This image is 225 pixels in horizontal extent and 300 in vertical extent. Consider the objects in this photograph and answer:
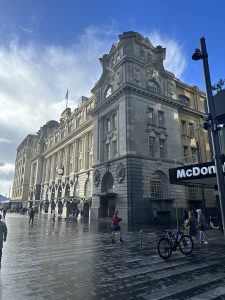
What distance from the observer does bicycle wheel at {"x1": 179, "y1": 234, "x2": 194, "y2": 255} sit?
390 inches

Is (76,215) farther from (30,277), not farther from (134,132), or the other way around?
(30,277)

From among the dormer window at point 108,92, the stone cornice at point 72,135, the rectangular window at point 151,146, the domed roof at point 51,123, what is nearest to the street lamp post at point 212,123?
the rectangular window at point 151,146

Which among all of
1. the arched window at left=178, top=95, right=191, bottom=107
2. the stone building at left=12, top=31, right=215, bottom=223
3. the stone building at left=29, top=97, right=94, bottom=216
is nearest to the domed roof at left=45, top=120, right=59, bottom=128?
the stone building at left=29, top=97, right=94, bottom=216

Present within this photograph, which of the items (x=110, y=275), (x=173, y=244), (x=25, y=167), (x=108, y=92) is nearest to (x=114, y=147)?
(x=108, y=92)

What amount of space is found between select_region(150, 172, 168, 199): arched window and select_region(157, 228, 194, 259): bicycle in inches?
801

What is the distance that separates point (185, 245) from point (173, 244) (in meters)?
0.63

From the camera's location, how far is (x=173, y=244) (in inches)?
385

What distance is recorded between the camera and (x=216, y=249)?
36.7 feet

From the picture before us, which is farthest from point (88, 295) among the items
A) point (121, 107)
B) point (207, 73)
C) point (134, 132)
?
point (121, 107)

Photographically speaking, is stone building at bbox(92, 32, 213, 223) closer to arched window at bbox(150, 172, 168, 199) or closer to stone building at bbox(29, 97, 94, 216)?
arched window at bbox(150, 172, 168, 199)

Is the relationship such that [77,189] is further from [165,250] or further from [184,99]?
[165,250]

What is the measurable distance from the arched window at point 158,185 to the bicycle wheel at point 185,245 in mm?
20271

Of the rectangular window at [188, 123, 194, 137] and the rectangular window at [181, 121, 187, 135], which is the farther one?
the rectangular window at [188, 123, 194, 137]

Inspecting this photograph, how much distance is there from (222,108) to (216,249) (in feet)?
36.8
